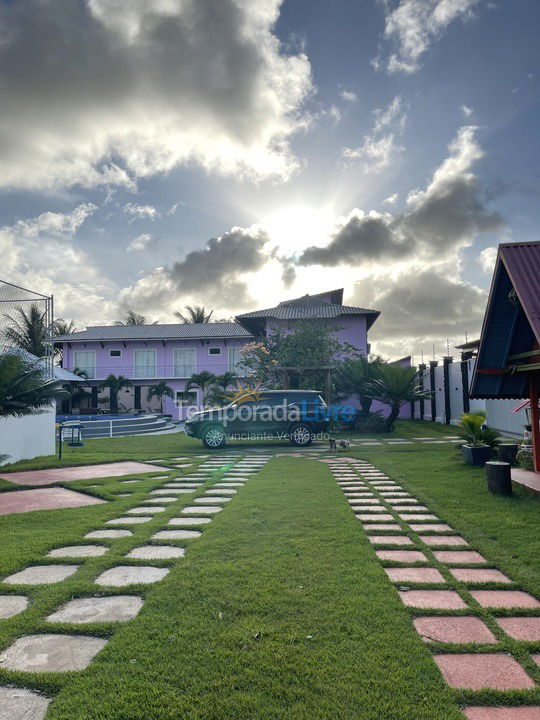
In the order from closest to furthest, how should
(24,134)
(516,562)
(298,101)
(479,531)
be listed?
(516,562) → (479,531) → (24,134) → (298,101)

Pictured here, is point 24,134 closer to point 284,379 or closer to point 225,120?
point 225,120

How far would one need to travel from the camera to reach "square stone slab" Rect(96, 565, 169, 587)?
336 centimetres

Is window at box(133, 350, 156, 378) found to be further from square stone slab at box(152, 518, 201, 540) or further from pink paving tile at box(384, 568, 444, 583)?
pink paving tile at box(384, 568, 444, 583)

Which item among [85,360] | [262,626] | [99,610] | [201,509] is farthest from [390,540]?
[85,360]

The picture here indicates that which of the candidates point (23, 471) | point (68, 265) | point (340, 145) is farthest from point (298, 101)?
point (23, 471)

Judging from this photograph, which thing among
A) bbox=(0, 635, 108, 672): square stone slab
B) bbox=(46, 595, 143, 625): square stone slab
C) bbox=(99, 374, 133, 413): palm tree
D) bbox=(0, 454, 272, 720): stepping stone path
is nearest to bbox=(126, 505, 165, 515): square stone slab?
bbox=(0, 454, 272, 720): stepping stone path

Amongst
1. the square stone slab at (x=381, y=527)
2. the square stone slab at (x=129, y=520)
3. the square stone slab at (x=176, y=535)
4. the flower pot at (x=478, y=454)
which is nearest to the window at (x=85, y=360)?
the flower pot at (x=478, y=454)

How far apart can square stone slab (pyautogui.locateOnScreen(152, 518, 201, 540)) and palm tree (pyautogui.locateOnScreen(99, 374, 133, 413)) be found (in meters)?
24.3

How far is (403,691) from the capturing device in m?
2.07

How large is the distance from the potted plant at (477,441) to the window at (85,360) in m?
26.1

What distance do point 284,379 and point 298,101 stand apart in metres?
10.8

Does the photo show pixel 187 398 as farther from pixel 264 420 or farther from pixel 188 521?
pixel 188 521

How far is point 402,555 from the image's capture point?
3990mm

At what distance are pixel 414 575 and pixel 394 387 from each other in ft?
48.0
